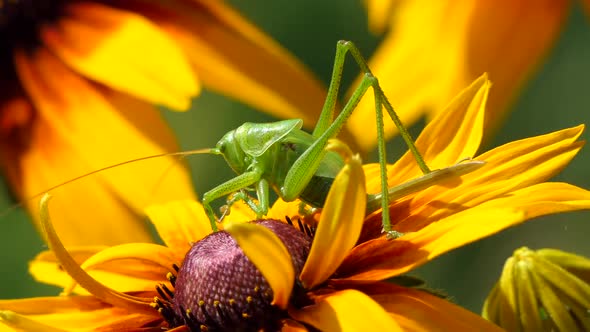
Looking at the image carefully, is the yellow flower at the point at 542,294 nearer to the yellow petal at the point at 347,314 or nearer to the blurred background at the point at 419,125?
the yellow petal at the point at 347,314

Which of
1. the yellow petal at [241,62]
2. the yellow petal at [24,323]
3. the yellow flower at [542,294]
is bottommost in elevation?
the yellow flower at [542,294]

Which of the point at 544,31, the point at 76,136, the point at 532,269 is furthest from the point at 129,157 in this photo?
the point at 532,269

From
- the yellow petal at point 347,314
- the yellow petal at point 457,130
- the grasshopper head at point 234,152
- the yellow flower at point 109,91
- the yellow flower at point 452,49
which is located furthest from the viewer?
the yellow flower at point 109,91

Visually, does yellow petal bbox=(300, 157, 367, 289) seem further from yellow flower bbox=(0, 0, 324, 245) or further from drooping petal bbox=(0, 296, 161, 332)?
yellow flower bbox=(0, 0, 324, 245)

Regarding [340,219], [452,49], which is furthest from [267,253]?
[452,49]

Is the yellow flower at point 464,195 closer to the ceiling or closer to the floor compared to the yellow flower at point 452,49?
closer to the floor

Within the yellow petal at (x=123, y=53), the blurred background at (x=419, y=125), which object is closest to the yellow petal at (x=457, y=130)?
the yellow petal at (x=123, y=53)

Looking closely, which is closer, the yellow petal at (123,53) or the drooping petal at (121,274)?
the drooping petal at (121,274)

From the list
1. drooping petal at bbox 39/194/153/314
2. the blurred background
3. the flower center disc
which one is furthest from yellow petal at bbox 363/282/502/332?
the blurred background
